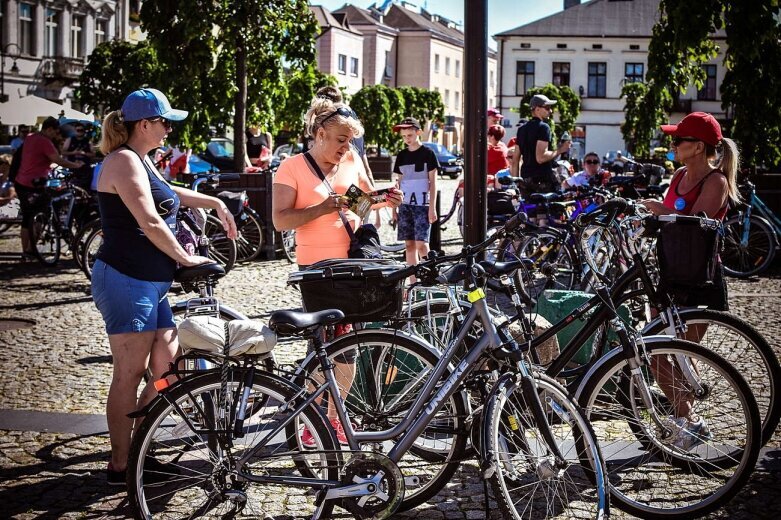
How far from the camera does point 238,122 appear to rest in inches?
646

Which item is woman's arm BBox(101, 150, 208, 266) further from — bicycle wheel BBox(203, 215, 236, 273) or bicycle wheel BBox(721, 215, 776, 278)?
bicycle wheel BBox(721, 215, 776, 278)

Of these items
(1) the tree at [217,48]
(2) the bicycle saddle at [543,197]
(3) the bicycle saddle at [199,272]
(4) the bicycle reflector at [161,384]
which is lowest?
(4) the bicycle reflector at [161,384]

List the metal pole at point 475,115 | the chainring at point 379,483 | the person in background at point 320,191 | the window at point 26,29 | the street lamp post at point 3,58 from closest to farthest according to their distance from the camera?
the chainring at point 379,483
the person in background at point 320,191
the metal pole at point 475,115
the street lamp post at point 3,58
the window at point 26,29

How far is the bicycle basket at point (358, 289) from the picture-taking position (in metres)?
4.31

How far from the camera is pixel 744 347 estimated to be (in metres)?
4.90

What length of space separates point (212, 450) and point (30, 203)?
411 inches

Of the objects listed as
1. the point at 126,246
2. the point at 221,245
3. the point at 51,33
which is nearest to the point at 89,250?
the point at 221,245

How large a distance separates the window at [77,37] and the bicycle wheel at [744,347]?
51.0 m

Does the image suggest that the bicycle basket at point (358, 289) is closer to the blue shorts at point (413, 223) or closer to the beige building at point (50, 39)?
the blue shorts at point (413, 223)

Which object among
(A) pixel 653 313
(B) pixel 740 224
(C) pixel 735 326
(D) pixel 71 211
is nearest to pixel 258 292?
(D) pixel 71 211

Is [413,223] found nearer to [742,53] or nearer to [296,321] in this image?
[742,53]

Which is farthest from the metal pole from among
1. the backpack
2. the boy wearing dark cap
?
the backpack

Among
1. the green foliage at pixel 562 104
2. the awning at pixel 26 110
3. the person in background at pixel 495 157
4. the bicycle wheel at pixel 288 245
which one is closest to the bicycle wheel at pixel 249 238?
the bicycle wheel at pixel 288 245

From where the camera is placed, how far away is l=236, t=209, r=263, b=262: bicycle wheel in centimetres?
1343
